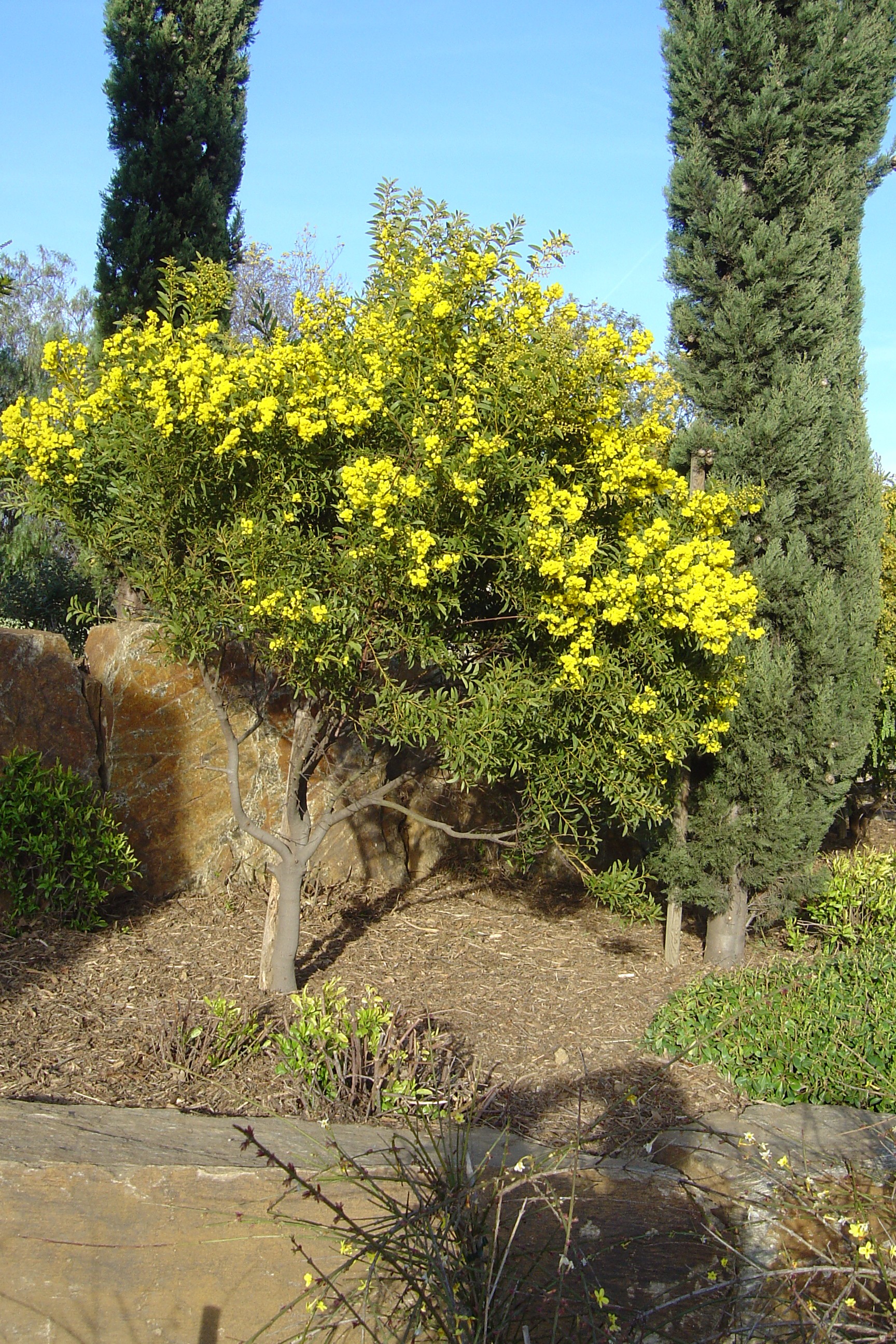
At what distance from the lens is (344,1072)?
3.85 metres

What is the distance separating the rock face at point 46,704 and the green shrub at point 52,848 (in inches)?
6.9

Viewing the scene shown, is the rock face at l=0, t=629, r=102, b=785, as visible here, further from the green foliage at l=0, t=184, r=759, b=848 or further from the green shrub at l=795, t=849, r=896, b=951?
the green shrub at l=795, t=849, r=896, b=951

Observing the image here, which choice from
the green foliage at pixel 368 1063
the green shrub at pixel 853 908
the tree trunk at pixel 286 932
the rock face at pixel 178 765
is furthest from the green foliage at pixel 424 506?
the green shrub at pixel 853 908

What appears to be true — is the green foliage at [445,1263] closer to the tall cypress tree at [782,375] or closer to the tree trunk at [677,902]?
the tree trunk at [677,902]

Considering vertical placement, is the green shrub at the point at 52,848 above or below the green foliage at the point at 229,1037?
above

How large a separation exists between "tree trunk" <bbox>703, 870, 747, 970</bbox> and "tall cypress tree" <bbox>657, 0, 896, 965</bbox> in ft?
0.04

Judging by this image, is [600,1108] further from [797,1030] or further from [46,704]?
[46,704]

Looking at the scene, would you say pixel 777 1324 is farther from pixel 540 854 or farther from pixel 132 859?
pixel 540 854

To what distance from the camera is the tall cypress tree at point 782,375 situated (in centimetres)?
595

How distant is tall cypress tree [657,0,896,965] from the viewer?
5.95 meters

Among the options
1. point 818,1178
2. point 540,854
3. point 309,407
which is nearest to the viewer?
point 818,1178

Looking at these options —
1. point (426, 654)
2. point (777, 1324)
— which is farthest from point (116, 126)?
point (777, 1324)

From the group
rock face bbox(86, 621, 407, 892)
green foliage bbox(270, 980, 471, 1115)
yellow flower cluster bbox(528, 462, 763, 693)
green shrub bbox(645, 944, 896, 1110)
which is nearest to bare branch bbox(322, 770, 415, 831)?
green foliage bbox(270, 980, 471, 1115)

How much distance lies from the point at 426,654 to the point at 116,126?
6.75 metres
